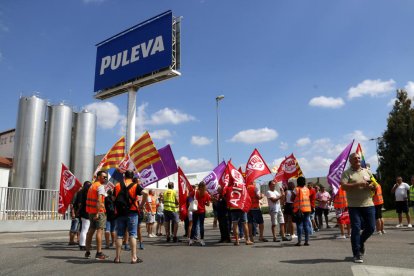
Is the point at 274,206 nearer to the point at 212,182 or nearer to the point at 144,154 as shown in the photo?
the point at 212,182

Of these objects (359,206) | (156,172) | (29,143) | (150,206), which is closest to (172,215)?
(150,206)

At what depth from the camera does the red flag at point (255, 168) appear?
11555mm

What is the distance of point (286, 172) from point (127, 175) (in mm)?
7448

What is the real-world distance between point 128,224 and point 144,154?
12.9 feet

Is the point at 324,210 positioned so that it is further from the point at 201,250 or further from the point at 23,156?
the point at 23,156

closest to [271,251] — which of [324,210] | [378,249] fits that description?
[378,249]

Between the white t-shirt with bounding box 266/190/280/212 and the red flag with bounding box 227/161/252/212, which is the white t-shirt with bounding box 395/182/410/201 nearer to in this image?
the white t-shirt with bounding box 266/190/280/212

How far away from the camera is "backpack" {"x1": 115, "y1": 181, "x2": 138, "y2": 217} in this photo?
7.56 m

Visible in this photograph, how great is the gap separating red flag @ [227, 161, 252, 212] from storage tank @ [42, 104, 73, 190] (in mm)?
23736

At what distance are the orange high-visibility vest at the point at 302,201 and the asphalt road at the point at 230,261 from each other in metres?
0.93

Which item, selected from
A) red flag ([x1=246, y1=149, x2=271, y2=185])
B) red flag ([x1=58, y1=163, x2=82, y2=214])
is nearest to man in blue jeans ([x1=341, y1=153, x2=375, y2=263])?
red flag ([x1=246, y1=149, x2=271, y2=185])

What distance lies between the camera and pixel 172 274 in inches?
240

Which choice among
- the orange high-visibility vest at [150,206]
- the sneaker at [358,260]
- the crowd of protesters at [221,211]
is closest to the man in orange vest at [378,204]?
the crowd of protesters at [221,211]

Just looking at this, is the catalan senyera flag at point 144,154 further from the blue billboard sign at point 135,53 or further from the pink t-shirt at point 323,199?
the blue billboard sign at point 135,53
